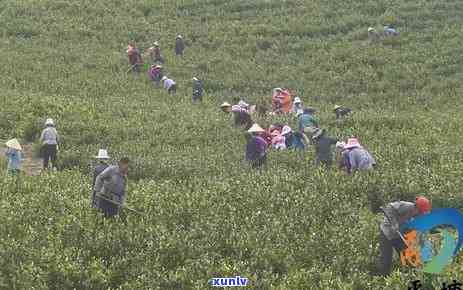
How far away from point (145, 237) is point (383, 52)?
96.9 feet

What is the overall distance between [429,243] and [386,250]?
1.36 metres

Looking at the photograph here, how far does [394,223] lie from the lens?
11242 mm

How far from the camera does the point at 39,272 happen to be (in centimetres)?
1176

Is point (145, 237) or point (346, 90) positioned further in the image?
point (346, 90)

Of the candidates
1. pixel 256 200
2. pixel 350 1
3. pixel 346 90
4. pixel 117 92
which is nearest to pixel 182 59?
pixel 117 92

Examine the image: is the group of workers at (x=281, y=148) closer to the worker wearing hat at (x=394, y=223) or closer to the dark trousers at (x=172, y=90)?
the worker wearing hat at (x=394, y=223)

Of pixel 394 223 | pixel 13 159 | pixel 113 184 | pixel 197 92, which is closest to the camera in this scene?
pixel 394 223

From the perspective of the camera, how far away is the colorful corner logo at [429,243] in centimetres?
912

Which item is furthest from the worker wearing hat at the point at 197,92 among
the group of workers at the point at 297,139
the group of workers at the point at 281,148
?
the group of workers at the point at 297,139

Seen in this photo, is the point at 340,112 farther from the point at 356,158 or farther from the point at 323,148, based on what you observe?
the point at 356,158

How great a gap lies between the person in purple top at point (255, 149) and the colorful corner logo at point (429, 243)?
7.61 meters

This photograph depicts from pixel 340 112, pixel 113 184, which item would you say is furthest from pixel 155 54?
pixel 113 184

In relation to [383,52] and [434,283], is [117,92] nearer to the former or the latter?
[383,52]

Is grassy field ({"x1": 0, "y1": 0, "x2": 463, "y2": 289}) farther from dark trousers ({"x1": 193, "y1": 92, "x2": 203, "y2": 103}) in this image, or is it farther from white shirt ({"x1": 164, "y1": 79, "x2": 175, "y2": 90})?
white shirt ({"x1": 164, "y1": 79, "x2": 175, "y2": 90})
